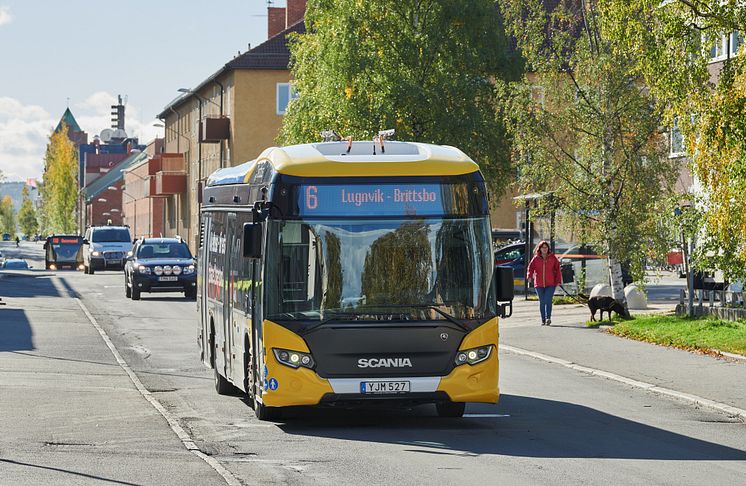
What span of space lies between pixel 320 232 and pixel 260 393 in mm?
1709

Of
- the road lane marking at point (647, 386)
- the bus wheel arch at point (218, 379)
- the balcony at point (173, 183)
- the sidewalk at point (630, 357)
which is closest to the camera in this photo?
the road lane marking at point (647, 386)

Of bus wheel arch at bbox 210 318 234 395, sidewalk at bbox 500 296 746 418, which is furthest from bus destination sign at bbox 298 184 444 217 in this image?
sidewalk at bbox 500 296 746 418

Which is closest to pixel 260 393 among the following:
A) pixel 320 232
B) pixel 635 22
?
pixel 320 232

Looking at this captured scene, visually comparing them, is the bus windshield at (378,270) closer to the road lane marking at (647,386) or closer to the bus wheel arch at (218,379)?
the road lane marking at (647,386)

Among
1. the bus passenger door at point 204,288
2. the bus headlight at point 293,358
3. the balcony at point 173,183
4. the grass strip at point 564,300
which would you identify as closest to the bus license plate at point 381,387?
the bus headlight at point 293,358

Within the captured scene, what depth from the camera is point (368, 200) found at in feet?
47.0

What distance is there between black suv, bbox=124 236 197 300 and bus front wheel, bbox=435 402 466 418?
2891 centimetres

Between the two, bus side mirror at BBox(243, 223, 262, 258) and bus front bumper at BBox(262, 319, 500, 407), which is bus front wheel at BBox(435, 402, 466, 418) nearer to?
bus front bumper at BBox(262, 319, 500, 407)

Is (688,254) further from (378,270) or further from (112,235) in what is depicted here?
(112,235)

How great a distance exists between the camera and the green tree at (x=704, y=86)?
2177 cm

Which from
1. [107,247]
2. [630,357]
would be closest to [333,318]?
[630,357]

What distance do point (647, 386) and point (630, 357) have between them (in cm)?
439

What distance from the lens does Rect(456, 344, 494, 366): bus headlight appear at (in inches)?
556

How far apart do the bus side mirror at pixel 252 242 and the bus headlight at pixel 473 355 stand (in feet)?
7.15
